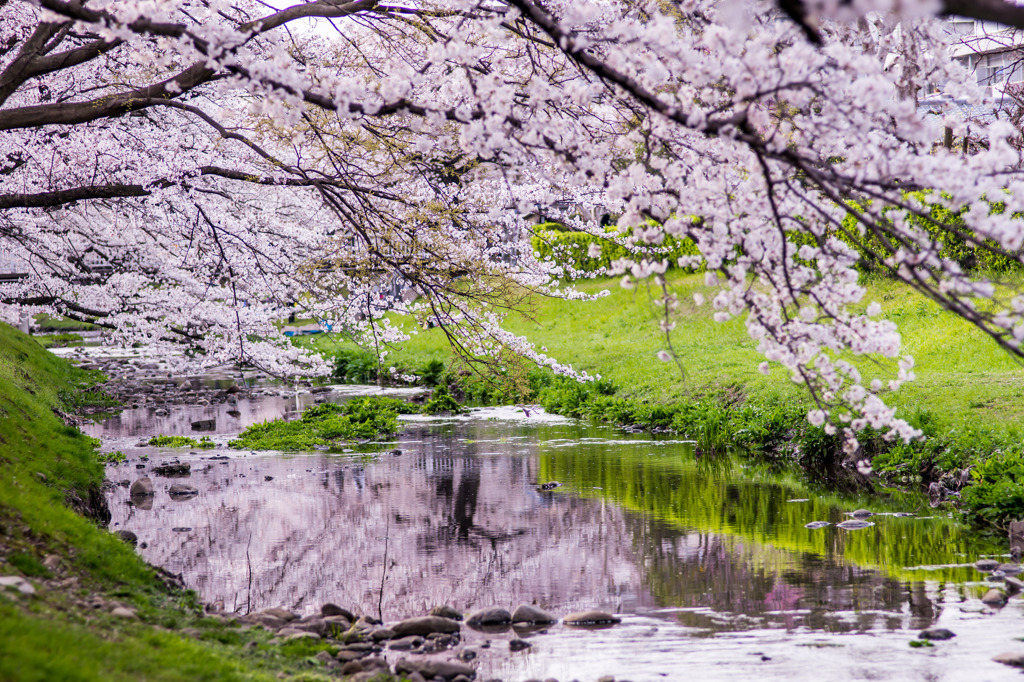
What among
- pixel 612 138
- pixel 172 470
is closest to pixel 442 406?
pixel 172 470

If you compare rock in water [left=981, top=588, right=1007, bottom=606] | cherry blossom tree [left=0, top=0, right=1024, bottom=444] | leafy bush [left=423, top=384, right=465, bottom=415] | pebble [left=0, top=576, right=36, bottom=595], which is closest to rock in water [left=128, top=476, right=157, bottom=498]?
cherry blossom tree [left=0, top=0, right=1024, bottom=444]

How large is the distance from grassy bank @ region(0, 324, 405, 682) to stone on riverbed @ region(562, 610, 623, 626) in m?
2.08

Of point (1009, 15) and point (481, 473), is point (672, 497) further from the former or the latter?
point (1009, 15)

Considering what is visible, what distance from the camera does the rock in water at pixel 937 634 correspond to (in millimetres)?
6527

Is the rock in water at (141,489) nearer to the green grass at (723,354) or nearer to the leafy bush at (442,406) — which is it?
the green grass at (723,354)

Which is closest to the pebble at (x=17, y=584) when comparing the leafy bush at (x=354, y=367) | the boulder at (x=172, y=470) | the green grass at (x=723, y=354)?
the green grass at (x=723, y=354)

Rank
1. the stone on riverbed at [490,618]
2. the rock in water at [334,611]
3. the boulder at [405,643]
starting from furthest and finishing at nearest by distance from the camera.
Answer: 1. the rock in water at [334,611]
2. the stone on riverbed at [490,618]
3. the boulder at [405,643]

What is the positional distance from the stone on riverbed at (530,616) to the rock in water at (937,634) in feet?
9.63

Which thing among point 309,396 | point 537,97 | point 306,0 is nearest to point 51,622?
point 537,97

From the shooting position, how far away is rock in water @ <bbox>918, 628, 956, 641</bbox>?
6.53 metres

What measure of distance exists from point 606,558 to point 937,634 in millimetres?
3435

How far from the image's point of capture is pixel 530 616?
7.36m

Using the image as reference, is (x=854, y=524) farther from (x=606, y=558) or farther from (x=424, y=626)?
(x=424, y=626)

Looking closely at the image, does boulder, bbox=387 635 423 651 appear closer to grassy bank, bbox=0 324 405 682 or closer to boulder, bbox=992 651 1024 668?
grassy bank, bbox=0 324 405 682
